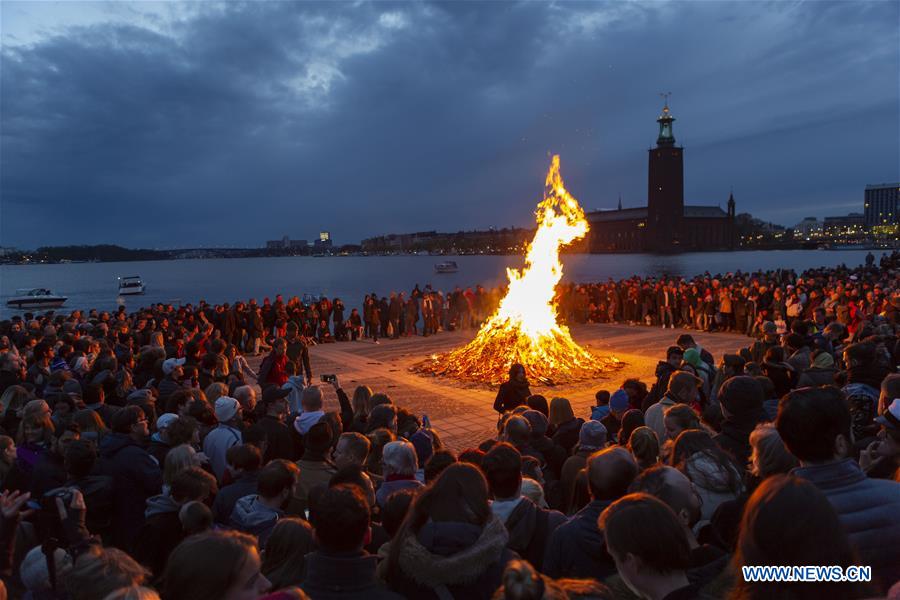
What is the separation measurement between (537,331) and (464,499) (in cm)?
1360

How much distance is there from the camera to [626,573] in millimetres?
2176

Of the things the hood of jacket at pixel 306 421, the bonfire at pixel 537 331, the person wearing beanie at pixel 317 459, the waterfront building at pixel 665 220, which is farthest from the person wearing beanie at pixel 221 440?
the waterfront building at pixel 665 220

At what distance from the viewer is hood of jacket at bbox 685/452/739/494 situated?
10.9ft

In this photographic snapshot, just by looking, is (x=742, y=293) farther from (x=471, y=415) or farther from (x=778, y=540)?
(x=778, y=540)

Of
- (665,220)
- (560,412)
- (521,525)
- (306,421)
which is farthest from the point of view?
(665,220)

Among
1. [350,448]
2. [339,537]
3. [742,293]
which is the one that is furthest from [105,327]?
[742,293]

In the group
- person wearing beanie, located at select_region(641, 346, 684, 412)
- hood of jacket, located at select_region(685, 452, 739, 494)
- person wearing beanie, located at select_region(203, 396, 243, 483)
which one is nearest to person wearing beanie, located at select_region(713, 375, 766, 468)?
hood of jacket, located at select_region(685, 452, 739, 494)

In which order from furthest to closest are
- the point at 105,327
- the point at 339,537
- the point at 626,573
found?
the point at 105,327, the point at 339,537, the point at 626,573

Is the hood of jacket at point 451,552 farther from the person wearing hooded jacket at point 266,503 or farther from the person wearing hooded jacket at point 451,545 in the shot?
the person wearing hooded jacket at point 266,503

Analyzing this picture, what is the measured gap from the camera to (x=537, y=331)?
16.1 meters

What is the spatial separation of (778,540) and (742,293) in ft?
71.0

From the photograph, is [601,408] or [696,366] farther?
[696,366]

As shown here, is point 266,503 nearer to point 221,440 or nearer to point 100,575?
point 100,575

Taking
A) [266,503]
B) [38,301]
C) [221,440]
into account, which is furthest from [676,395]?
[38,301]
